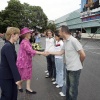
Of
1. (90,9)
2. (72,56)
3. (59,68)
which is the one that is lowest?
(59,68)

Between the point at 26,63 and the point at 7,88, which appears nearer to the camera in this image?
the point at 7,88

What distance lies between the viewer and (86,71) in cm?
1021

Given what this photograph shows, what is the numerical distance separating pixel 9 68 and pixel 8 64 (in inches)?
3.0

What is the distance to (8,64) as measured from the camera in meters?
4.20

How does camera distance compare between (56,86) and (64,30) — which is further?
(56,86)

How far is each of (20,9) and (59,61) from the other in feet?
244

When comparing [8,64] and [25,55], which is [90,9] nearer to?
[25,55]

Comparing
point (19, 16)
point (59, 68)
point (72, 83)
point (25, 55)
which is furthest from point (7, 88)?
point (19, 16)

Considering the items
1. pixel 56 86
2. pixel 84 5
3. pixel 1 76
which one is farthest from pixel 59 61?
pixel 84 5

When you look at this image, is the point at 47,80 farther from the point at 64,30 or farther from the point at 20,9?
the point at 20,9

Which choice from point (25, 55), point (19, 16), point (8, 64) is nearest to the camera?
point (8, 64)

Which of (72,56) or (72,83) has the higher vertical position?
(72,56)

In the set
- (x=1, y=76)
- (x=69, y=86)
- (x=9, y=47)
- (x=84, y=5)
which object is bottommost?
(x=69, y=86)

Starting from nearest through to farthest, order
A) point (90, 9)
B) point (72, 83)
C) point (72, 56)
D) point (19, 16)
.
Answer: point (72, 56), point (72, 83), point (90, 9), point (19, 16)
